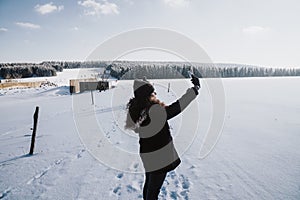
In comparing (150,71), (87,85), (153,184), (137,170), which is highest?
(150,71)

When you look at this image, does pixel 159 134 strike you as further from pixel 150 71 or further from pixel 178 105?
pixel 150 71

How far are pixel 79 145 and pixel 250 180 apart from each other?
485cm

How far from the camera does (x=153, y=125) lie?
2.45m

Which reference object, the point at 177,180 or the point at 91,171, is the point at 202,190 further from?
the point at 91,171

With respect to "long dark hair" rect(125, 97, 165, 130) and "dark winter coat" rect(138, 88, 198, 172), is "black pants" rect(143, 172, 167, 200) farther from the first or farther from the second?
"long dark hair" rect(125, 97, 165, 130)

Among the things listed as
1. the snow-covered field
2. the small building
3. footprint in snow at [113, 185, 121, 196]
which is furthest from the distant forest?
footprint in snow at [113, 185, 121, 196]

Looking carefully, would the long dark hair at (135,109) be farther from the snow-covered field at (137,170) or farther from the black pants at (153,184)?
the snow-covered field at (137,170)

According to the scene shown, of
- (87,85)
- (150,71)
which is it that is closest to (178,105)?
(87,85)

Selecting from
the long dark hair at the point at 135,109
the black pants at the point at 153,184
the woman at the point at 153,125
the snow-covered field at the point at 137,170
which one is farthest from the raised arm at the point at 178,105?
the snow-covered field at the point at 137,170

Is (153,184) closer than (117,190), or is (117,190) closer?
(153,184)

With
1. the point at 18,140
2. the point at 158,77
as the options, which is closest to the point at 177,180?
the point at 18,140

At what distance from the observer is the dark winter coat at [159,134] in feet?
7.91

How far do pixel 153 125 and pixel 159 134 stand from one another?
139mm

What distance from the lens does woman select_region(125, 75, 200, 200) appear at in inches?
95.1
